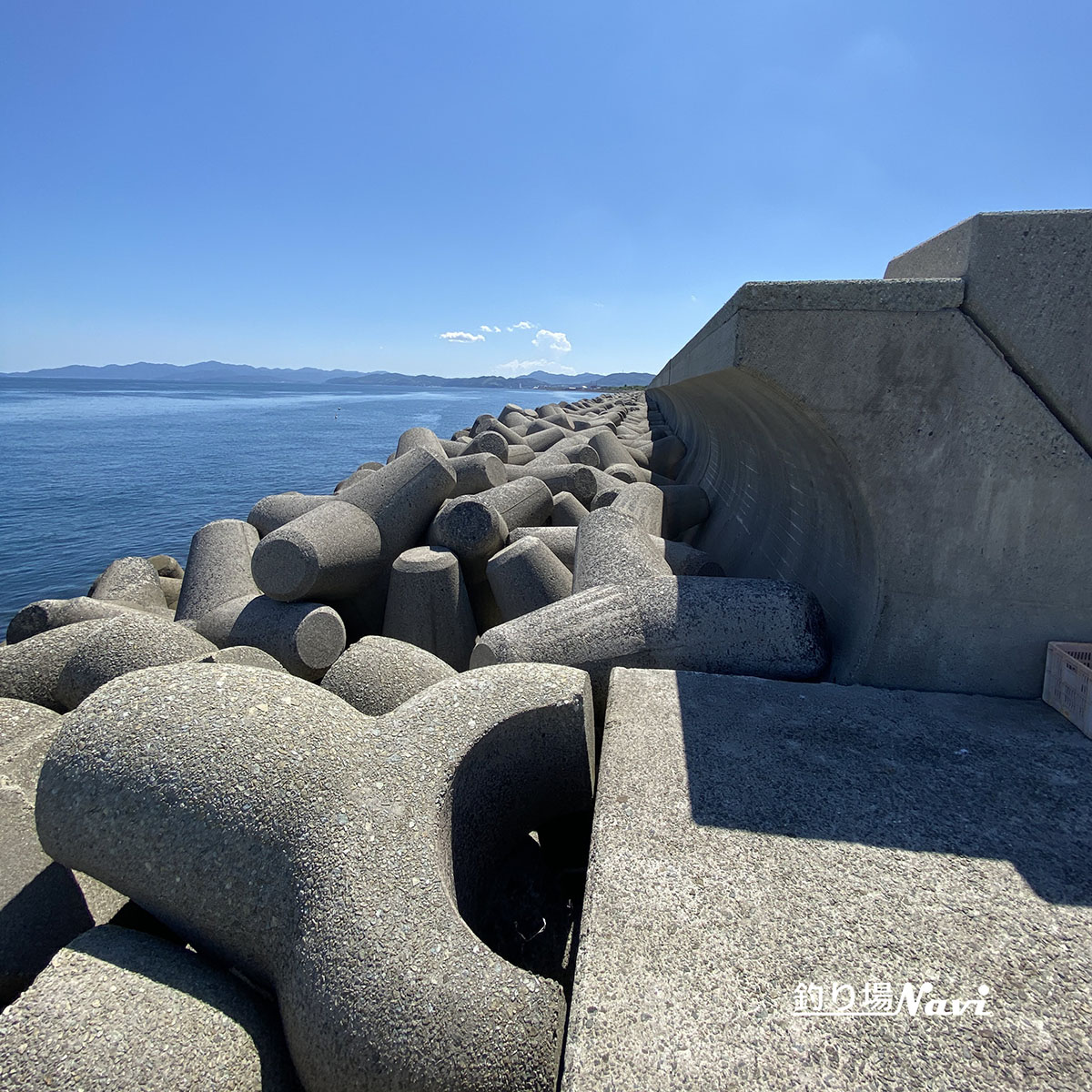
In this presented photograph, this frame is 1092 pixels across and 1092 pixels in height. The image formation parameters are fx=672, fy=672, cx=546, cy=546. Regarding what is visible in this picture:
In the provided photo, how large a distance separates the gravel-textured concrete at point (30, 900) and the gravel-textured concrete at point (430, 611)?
2.38 m

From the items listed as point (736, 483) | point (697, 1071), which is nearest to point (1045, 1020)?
point (697, 1071)

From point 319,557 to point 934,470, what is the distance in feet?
11.1

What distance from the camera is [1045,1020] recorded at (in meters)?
1.29

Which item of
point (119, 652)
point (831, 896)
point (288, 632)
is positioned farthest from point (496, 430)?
point (831, 896)

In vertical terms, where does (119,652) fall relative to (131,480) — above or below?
above

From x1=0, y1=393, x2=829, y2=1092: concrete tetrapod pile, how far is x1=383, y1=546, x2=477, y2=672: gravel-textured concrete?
124 centimetres

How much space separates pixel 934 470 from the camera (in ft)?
8.41

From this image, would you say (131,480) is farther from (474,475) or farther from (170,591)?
(474,475)

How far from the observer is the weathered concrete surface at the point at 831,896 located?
1.23 metres

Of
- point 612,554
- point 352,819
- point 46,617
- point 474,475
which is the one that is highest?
point 474,475

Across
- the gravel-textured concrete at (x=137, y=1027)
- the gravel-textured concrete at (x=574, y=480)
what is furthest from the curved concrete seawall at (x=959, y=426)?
the gravel-textured concrete at (x=574, y=480)

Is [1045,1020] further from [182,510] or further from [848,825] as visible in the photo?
[182,510]

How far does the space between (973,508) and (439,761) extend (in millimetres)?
2168

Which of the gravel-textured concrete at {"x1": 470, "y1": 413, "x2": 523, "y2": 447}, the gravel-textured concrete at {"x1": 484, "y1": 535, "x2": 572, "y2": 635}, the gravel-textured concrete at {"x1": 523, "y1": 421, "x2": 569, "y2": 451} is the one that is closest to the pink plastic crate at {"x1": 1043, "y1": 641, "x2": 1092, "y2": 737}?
the gravel-textured concrete at {"x1": 484, "y1": 535, "x2": 572, "y2": 635}
